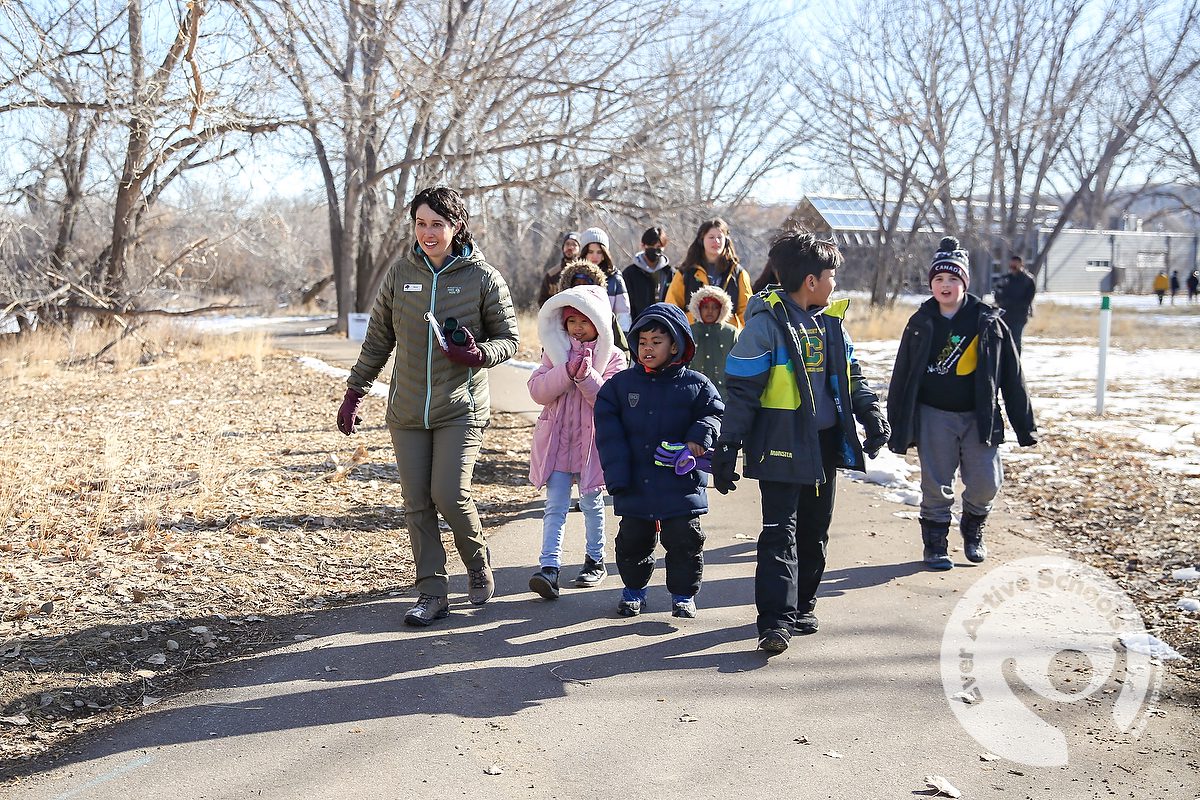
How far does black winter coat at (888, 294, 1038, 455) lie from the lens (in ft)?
20.6

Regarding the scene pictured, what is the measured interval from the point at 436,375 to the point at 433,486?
1.70 feet

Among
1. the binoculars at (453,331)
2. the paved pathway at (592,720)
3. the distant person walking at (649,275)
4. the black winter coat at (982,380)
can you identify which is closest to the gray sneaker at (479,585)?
the paved pathway at (592,720)

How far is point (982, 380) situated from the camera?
629cm

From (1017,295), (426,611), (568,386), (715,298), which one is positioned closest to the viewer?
(426,611)

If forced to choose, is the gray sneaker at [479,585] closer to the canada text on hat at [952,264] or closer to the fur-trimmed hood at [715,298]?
the fur-trimmed hood at [715,298]

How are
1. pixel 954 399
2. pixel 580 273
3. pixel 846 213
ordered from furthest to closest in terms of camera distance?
1. pixel 846 213
2. pixel 954 399
3. pixel 580 273

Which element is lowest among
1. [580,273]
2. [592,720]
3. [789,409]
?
[592,720]

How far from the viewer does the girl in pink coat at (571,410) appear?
5.55m

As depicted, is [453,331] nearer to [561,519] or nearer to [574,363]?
[574,363]

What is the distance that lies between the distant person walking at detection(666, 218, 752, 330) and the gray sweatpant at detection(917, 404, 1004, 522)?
1.90 metres

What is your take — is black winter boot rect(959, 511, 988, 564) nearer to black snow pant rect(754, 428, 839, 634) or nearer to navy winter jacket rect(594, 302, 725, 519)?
black snow pant rect(754, 428, 839, 634)

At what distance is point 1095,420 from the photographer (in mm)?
12562

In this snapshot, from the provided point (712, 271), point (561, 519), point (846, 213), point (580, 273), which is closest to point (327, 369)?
point (712, 271)

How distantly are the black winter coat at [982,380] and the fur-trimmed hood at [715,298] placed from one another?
4.63 ft
